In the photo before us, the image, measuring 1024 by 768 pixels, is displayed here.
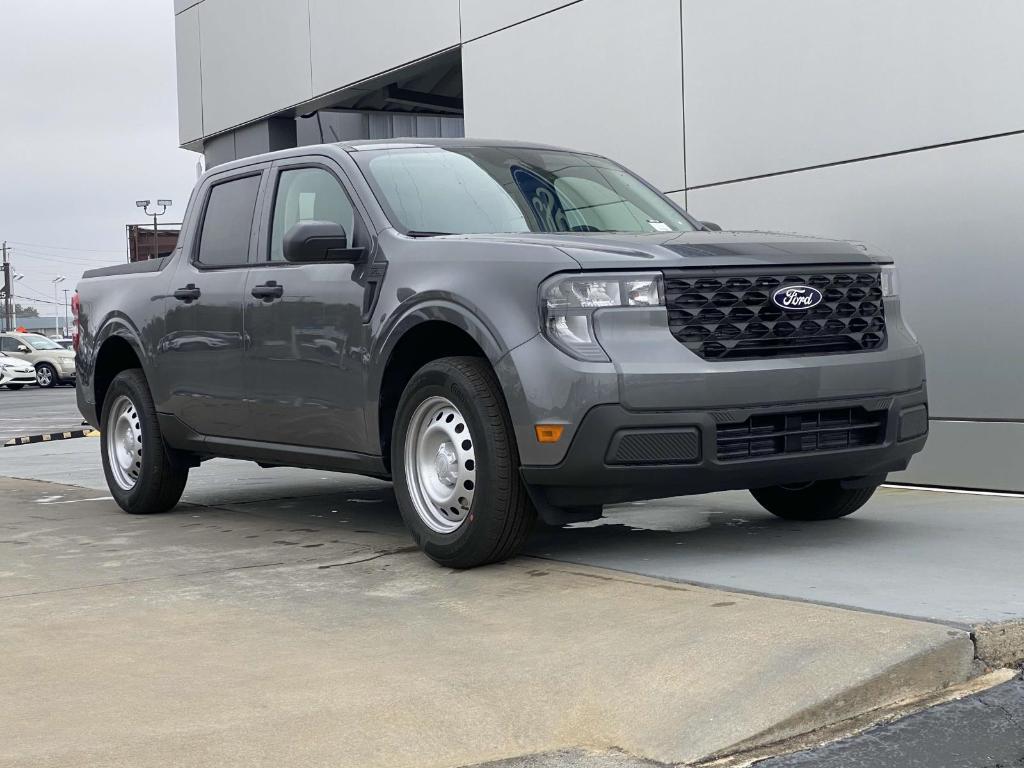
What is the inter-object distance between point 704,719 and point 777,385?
7.01ft

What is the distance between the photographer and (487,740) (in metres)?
3.76

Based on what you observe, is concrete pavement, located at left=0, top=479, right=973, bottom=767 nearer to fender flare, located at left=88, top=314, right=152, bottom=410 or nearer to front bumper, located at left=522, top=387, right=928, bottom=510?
front bumper, located at left=522, top=387, right=928, bottom=510

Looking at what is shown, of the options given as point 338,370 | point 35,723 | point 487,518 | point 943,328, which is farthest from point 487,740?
point 943,328

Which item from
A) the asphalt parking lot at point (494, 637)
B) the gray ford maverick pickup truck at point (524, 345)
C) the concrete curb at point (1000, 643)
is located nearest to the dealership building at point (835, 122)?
the asphalt parking lot at point (494, 637)

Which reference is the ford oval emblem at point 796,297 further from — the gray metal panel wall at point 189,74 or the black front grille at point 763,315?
the gray metal panel wall at point 189,74

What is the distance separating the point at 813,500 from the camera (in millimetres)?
6969

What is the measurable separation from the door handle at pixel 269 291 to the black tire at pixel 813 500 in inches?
95.3

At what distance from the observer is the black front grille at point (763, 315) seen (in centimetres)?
563

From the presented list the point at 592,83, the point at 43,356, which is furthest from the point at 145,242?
the point at 592,83

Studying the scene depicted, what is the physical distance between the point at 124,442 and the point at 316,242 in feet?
9.26

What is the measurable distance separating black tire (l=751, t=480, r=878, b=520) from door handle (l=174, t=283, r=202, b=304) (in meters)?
3.07

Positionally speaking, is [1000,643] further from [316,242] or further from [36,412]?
[36,412]

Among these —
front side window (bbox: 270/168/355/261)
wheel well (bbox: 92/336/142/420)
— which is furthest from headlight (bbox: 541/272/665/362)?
wheel well (bbox: 92/336/142/420)

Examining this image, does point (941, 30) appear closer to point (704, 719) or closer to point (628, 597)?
point (628, 597)
